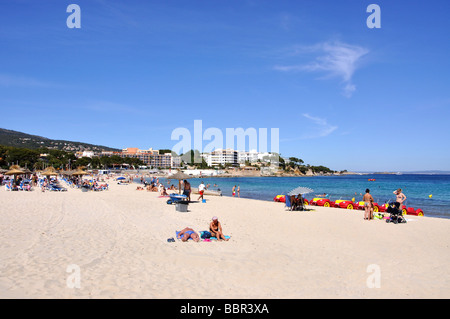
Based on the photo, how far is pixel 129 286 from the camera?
484cm

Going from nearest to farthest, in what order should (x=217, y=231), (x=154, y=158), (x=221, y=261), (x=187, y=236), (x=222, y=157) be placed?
Answer: (x=221, y=261) → (x=187, y=236) → (x=217, y=231) → (x=222, y=157) → (x=154, y=158)

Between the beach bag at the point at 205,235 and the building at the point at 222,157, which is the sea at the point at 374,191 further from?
the building at the point at 222,157

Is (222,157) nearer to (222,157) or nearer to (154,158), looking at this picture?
(222,157)

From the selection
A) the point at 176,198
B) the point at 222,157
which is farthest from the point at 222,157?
the point at 176,198

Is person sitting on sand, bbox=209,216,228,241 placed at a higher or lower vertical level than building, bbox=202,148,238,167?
lower

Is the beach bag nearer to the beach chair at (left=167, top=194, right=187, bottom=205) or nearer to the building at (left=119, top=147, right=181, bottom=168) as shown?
the beach chair at (left=167, top=194, right=187, bottom=205)

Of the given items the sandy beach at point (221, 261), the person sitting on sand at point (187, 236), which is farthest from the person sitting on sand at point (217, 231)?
the person sitting on sand at point (187, 236)

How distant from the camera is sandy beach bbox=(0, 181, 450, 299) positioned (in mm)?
4781

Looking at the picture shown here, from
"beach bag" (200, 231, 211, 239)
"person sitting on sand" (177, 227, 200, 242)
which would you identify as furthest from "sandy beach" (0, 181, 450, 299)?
"beach bag" (200, 231, 211, 239)

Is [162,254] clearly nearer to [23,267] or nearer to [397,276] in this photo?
[23,267]

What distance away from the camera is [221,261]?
6418 millimetres

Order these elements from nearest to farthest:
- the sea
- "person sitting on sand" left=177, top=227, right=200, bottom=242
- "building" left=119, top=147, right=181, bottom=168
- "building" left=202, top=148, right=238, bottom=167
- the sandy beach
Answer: the sandy beach, "person sitting on sand" left=177, top=227, right=200, bottom=242, the sea, "building" left=202, top=148, right=238, bottom=167, "building" left=119, top=147, right=181, bottom=168
